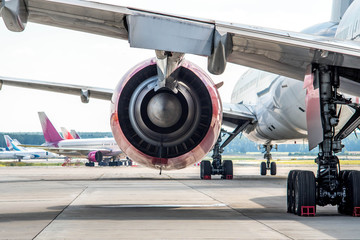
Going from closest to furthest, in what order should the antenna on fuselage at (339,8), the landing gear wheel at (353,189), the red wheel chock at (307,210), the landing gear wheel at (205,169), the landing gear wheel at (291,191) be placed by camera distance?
the landing gear wheel at (353,189) → the red wheel chock at (307,210) → the landing gear wheel at (291,191) → the antenna on fuselage at (339,8) → the landing gear wheel at (205,169)

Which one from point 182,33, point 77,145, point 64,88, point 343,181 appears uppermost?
point 77,145

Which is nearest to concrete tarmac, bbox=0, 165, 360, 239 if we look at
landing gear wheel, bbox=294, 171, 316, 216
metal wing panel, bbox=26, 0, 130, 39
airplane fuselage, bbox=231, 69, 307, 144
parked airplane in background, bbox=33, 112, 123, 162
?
landing gear wheel, bbox=294, 171, 316, 216

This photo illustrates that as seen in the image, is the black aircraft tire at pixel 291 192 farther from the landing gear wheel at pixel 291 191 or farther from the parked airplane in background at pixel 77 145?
the parked airplane in background at pixel 77 145

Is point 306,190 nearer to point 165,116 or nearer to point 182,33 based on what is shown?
point 165,116

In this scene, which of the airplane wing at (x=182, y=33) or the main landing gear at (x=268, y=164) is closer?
the airplane wing at (x=182, y=33)

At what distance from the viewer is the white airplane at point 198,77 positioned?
22.1ft

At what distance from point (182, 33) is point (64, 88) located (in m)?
10.4

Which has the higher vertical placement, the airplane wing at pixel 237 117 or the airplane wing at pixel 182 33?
the airplane wing at pixel 237 117

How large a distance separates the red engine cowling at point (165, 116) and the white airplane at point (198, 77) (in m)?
0.02

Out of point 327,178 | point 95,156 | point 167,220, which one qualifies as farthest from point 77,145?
point 327,178

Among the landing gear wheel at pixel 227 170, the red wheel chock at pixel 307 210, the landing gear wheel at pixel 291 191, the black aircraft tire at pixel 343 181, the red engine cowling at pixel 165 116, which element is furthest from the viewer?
the landing gear wheel at pixel 227 170

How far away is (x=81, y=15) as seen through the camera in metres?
7.13

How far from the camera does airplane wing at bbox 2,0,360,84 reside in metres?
6.65

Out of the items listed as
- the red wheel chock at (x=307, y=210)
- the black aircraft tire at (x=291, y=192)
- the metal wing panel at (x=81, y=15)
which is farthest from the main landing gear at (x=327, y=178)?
the metal wing panel at (x=81, y=15)
